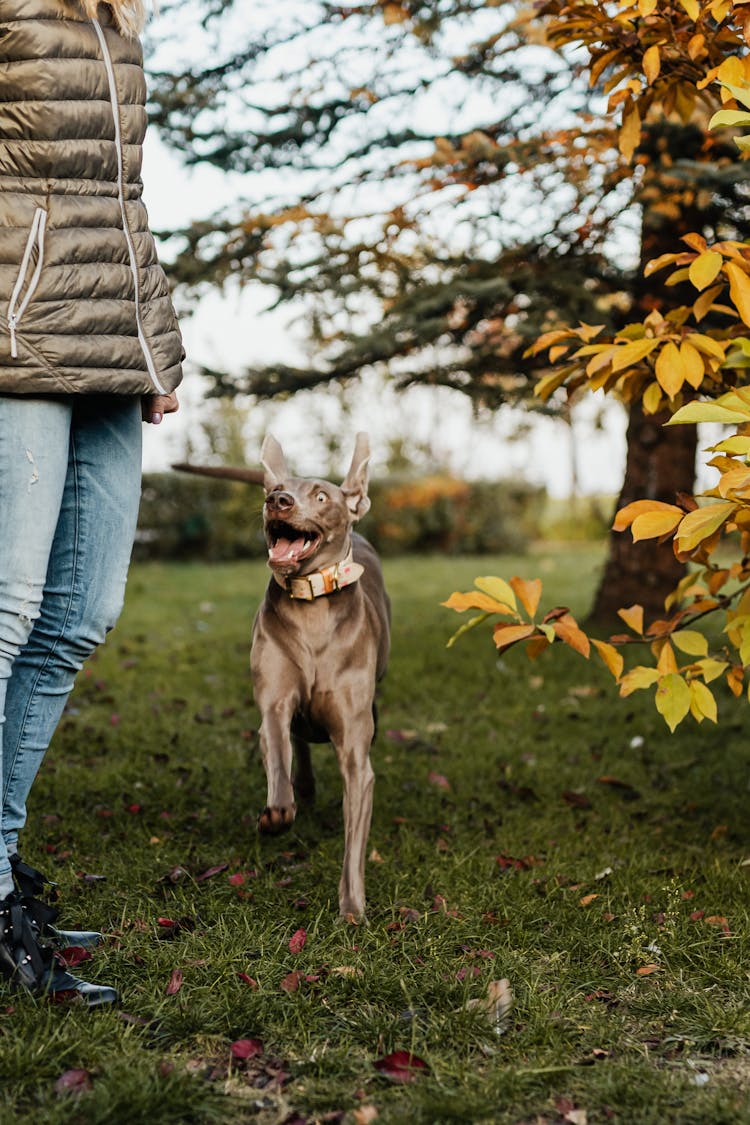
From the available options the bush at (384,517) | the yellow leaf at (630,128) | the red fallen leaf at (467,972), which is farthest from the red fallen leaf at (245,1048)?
the bush at (384,517)

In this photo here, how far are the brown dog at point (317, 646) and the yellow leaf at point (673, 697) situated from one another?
886 millimetres

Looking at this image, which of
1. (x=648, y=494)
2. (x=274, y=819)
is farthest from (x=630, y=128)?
(x=648, y=494)

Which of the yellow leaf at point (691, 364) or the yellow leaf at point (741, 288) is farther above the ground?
the yellow leaf at point (741, 288)

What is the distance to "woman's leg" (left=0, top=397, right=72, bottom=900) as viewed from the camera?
7.97 ft

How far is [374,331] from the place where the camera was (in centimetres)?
631

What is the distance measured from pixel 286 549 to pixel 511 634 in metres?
0.74

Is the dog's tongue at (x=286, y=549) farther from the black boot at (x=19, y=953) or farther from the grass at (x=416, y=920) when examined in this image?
the black boot at (x=19, y=953)

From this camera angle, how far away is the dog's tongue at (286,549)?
319cm

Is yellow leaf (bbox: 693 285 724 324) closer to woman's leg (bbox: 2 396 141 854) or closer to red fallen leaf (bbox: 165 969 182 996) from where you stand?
woman's leg (bbox: 2 396 141 854)

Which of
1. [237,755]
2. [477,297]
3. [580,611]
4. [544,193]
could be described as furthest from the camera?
[580,611]

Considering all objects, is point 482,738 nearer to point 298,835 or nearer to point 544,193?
point 298,835

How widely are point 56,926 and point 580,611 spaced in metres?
6.93

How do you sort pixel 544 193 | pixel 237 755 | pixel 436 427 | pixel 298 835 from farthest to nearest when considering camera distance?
pixel 436 427 → pixel 544 193 → pixel 237 755 → pixel 298 835

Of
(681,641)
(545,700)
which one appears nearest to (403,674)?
(545,700)
